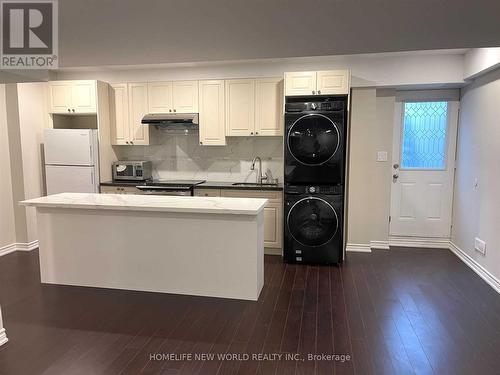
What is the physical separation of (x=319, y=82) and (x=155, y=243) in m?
2.60

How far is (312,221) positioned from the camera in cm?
412

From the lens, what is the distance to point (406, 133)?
4.66 meters

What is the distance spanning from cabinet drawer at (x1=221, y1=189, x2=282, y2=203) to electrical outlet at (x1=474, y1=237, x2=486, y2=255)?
222 cm

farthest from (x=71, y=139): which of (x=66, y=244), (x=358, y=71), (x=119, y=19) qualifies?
(x=358, y=71)

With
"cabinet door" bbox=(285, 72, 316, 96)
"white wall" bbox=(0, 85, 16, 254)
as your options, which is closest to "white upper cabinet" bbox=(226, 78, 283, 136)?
"cabinet door" bbox=(285, 72, 316, 96)

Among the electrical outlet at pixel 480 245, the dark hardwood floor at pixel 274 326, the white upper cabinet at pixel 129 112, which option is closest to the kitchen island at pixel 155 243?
the dark hardwood floor at pixel 274 326

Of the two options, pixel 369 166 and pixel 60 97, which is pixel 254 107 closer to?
pixel 369 166

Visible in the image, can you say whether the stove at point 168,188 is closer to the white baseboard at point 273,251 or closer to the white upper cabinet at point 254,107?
the white upper cabinet at point 254,107

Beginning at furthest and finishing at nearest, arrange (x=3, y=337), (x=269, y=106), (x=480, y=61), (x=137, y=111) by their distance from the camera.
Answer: (x=137, y=111) < (x=269, y=106) < (x=480, y=61) < (x=3, y=337)

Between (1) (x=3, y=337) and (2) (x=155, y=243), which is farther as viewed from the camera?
(2) (x=155, y=243)

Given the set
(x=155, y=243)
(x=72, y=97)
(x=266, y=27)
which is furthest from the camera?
(x=72, y=97)

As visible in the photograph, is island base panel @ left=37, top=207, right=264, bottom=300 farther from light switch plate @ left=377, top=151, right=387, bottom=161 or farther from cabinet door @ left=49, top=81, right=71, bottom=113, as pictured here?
light switch plate @ left=377, top=151, right=387, bottom=161

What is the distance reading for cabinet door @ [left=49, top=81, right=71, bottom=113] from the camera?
4703mm

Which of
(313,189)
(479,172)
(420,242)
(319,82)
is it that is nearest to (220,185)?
(313,189)
